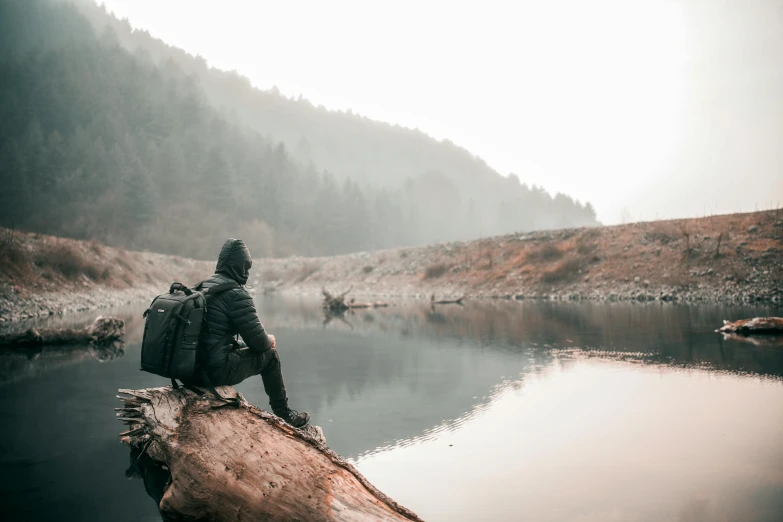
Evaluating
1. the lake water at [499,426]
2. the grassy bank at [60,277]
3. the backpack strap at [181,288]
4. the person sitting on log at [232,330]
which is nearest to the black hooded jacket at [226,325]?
the person sitting on log at [232,330]

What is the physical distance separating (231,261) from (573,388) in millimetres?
8198

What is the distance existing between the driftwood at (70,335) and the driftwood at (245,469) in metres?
15.5

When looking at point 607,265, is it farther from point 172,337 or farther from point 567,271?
point 172,337

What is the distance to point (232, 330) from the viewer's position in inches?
254

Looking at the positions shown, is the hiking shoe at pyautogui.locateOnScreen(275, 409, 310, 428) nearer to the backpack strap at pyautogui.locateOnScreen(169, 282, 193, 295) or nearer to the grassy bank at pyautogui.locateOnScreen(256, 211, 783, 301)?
the backpack strap at pyautogui.locateOnScreen(169, 282, 193, 295)

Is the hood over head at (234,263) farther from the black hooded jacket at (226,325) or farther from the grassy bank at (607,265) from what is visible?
the grassy bank at (607,265)

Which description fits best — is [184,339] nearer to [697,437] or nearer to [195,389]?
[195,389]

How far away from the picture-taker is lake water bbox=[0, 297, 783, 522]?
19.2 ft

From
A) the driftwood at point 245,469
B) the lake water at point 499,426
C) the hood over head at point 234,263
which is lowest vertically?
the lake water at point 499,426

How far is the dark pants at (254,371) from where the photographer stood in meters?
6.28

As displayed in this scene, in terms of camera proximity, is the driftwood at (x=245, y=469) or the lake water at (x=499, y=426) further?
the lake water at (x=499, y=426)

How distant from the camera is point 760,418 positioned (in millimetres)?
8422

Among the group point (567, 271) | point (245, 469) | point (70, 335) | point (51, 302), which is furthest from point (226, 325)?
point (567, 271)

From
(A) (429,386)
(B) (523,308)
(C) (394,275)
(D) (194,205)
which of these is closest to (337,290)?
(C) (394,275)
